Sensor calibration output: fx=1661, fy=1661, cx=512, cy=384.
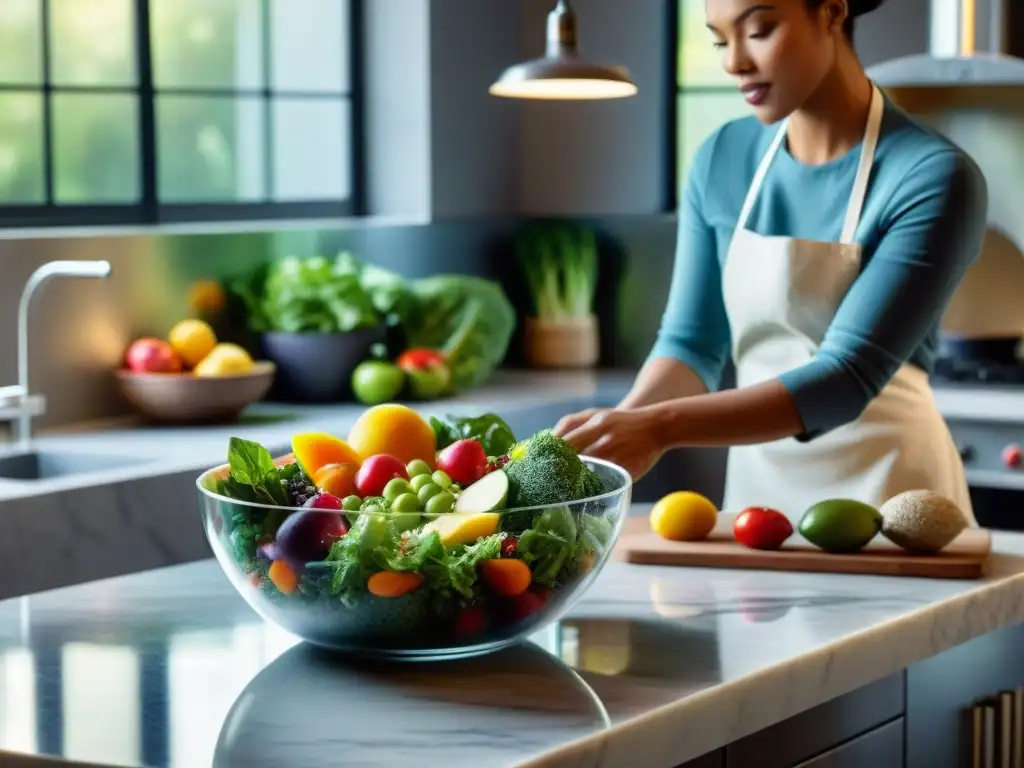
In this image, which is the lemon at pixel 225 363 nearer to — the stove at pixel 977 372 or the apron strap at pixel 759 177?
the apron strap at pixel 759 177

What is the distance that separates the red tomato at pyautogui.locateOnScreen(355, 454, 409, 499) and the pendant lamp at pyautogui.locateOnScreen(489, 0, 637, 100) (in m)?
1.42

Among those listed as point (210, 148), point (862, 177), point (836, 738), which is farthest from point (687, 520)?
point (210, 148)

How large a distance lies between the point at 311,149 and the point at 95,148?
2.41ft

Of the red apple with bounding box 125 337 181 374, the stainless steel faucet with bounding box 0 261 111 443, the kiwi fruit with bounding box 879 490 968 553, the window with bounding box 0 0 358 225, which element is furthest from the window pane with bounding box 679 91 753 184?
the kiwi fruit with bounding box 879 490 968 553

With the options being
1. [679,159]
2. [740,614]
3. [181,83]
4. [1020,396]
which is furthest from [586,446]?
[679,159]

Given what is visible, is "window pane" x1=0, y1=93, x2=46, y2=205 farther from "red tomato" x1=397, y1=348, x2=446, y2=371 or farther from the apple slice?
the apple slice

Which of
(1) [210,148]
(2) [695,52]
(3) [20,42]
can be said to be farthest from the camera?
(2) [695,52]

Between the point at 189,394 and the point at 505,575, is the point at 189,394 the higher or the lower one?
the lower one

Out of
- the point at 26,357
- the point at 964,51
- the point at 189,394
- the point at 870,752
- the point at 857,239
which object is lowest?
the point at 870,752

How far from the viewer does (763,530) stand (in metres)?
1.98

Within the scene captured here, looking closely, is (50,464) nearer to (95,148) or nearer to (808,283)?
(95,148)

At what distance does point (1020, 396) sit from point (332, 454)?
96.1 inches

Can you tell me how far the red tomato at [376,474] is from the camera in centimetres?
162

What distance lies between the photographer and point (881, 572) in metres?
1.93
